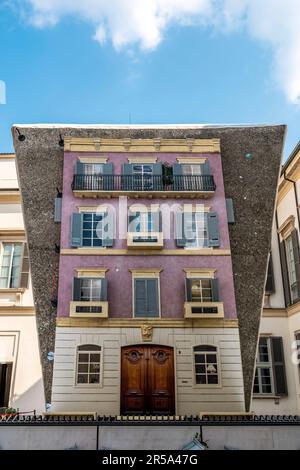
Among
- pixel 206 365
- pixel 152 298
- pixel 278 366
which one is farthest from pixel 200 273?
pixel 278 366

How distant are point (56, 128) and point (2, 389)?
9692mm

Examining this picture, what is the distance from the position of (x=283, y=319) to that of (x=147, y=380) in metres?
6.76

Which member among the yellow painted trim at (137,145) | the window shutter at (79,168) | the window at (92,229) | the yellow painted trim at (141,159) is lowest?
the window at (92,229)

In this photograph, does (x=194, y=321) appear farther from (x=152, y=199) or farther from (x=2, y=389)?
(x=2, y=389)

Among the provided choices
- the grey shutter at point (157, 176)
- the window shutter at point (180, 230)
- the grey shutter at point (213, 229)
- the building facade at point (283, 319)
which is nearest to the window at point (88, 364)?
the window shutter at point (180, 230)

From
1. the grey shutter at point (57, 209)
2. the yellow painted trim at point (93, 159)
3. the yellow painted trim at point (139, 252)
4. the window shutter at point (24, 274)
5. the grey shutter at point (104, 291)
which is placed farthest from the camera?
the window shutter at point (24, 274)

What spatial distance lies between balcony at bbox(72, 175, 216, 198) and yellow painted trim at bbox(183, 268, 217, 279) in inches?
106

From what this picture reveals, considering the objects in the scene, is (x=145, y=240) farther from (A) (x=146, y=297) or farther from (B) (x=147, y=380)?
(B) (x=147, y=380)

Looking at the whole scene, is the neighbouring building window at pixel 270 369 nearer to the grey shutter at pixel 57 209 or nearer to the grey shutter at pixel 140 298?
the grey shutter at pixel 140 298

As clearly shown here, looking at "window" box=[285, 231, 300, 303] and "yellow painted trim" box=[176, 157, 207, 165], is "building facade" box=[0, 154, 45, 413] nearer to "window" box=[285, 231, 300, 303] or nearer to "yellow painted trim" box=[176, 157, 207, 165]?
"yellow painted trim" box=[176, 157, 207, 165]

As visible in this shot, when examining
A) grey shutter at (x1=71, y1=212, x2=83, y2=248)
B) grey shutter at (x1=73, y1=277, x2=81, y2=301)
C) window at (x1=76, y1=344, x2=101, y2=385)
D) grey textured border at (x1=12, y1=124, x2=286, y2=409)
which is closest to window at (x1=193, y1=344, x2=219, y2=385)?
grey textured border at (x1=12, y1=124, x2=286, y2=409)

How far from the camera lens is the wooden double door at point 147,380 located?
44.8 feet

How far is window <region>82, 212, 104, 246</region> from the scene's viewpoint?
1545 cm
